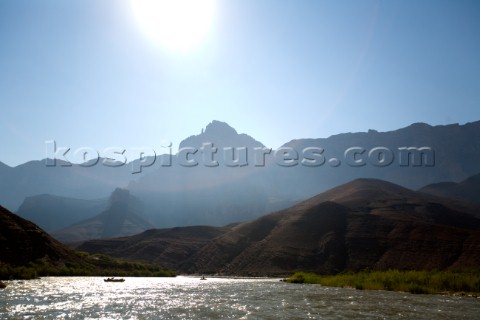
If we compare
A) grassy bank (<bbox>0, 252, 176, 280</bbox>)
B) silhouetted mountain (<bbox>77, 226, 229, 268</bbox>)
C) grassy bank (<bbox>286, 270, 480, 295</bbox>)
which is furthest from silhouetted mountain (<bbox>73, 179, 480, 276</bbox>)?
grassy bank (<bbox>286, 270, 480, 295</bbox>)

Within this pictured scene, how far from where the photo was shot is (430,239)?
128250 millimetres

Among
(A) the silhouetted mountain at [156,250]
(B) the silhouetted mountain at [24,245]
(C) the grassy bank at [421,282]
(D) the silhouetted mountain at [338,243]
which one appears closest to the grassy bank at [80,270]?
(B) the silhouetted mountain at [24,245]

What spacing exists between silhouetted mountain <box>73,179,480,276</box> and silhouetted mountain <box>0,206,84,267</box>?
63645 mm

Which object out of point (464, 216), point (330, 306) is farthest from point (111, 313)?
point (464, 216)

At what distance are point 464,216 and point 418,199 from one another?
2230 cm

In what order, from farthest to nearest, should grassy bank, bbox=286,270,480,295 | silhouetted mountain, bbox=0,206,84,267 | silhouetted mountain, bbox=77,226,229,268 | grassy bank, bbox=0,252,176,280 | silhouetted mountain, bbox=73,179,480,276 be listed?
silhouetted mountain, bbox=77,226,229,268 → silhouetted mountain, bbox=73,179,480,276 → silhouetted mountain, bbox=0,206,84,267 → grassy bank, bbox=0,252,176,280 → grassy bank, bbox=286,270,480,295

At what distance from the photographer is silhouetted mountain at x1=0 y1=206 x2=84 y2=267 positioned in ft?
264

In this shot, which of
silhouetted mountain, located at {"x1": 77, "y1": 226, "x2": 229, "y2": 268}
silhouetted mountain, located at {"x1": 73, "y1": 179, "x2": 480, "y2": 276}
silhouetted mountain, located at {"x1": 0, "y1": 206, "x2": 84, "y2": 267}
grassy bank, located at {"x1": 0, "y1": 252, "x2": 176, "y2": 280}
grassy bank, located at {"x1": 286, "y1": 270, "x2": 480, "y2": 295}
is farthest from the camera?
silhouetted mountain, located at {"x1": 77, "y1": 226, "x2": 229, "y2": 268}

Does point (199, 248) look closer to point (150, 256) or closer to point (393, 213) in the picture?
point (150, 256)

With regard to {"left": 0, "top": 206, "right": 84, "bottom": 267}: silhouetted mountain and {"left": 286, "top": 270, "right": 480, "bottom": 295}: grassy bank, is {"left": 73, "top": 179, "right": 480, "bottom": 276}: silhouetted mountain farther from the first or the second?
{"left": 0, "top": 206, "right": 84, "bottom": 267}: silhouetted mountain

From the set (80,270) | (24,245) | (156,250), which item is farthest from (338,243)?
(24,245)

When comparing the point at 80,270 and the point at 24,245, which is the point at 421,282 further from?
the point at 24,245

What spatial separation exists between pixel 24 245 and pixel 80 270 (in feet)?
43.8

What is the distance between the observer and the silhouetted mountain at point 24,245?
80375 millimetres
